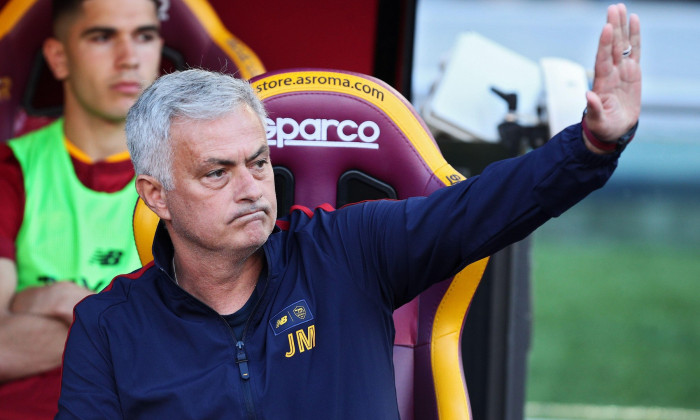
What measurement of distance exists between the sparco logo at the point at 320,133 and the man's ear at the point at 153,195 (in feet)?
0.66

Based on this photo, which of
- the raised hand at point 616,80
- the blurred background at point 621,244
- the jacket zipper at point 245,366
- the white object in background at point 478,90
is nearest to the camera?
the raised hand at point 616,80

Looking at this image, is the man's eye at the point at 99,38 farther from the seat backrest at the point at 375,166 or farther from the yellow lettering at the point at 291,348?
the yellow lettering at the point at 291,348

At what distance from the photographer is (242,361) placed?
4.53 feet

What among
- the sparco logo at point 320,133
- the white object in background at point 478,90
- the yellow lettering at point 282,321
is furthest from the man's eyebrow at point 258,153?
the white object in background at point 478,90

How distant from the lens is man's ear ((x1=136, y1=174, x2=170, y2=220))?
4.84ft

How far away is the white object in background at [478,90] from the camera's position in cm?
232

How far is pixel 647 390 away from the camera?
17.9 feet

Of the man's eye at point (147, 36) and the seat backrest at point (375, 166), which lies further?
the man's eye at point (147, 36)

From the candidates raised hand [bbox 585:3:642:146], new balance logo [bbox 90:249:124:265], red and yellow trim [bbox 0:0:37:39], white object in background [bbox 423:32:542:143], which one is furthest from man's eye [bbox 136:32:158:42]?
raised hand [bbox 585:3:642:146]

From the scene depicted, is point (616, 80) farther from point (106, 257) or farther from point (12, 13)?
point (12, 13)

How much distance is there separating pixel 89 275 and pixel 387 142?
91cm

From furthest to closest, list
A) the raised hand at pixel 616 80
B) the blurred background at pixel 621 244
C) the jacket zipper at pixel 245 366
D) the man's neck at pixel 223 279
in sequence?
the blurred background at pixel 621 244 → the man's neck at pixel 223 279 → the jacket zipper at pixel 245 366 → the raised hand at pixel 616 80

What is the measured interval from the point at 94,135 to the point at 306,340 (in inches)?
45.3

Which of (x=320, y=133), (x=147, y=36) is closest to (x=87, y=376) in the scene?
(x=320, y=133)
